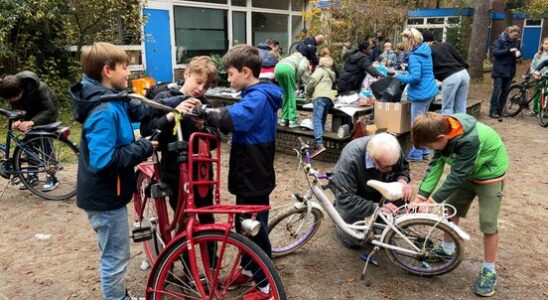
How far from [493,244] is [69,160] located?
5.11 m

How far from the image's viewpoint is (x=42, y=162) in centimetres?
477

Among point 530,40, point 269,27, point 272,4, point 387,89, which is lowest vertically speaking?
point 387,89

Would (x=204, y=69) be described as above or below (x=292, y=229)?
above

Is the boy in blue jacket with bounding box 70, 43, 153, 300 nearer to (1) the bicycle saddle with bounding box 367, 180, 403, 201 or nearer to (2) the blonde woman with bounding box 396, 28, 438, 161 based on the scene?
(1) the bicycle saddle with bounding box 367, 180, 403, 201

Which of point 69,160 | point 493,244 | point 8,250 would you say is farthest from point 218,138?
point 69,160

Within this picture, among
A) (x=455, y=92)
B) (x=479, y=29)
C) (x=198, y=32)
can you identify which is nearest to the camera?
(x=455, y=92)

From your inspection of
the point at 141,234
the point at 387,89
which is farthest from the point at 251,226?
the point at 387,89

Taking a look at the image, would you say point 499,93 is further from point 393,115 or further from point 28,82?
point 28,82

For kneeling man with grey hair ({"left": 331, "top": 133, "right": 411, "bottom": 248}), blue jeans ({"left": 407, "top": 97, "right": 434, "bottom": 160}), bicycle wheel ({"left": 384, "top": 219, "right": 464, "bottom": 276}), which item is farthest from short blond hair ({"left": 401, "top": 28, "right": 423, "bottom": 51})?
bicycle wheel ({"left": 384, "top": 219, "right": 464, "bottom": 276})

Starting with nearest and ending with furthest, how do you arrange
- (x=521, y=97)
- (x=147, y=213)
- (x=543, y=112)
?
(x=147, y=213)
(x=543, y=112)
(x=521, y=97)

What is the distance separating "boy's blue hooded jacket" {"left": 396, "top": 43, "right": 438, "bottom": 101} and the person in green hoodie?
2.89m

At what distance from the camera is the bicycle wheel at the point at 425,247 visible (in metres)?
3.04

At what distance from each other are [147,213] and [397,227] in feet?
5.92

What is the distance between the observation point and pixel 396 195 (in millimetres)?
2965
